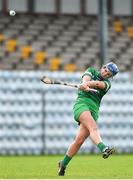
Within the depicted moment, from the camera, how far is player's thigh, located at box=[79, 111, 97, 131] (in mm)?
16391

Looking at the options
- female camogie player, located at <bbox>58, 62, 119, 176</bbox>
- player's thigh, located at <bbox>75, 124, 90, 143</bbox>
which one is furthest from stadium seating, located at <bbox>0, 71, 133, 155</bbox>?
player's thigh, located at <bbox>75, 124, 90, 143</bbox>

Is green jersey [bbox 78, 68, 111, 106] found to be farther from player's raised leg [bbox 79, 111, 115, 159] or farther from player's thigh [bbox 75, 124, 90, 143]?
player's thigh [bbox 75, 124, 90, 143]

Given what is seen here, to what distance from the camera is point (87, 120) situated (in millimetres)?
16422

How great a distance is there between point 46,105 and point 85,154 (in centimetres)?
180

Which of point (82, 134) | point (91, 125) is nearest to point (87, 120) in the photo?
point (91, 125)

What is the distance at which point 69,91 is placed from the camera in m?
27.5

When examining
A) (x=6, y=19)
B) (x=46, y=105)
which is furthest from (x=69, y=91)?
(x=6, y=19)

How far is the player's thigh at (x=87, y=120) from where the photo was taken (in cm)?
1639

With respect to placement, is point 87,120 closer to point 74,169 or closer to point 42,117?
point 74,169

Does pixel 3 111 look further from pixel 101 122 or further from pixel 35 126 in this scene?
pixel 101 122

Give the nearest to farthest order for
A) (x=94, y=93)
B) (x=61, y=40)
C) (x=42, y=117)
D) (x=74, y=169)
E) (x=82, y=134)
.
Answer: (x=82, y=134)
(x=94, y=93)
(x=74, y=169)
(x=42, y=117)
(x=61, y=40)

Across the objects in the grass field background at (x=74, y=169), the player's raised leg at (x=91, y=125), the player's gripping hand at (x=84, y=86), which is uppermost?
the player's gripping hand at (x=84, y=86)

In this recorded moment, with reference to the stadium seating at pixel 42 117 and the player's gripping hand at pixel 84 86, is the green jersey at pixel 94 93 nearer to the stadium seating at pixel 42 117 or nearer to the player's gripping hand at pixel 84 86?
the player's gripping hand at pixel 84 86

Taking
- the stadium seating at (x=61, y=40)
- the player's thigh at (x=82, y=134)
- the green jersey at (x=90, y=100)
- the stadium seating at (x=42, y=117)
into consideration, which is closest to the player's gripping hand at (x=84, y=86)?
the green jersey at (x=90, y=100)
